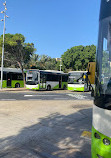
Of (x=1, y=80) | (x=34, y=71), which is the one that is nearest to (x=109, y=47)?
(x=34, y=71)

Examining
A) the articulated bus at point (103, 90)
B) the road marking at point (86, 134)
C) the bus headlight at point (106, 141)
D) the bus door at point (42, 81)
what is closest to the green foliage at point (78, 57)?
the bus door at point (42, 81)

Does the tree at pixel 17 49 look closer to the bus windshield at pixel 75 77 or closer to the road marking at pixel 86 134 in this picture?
the bus windshield at pixel 75 77

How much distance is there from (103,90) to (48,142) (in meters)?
2.77

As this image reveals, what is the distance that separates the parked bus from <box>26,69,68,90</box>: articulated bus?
16.7 ft

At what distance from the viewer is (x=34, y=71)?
74.6 feet

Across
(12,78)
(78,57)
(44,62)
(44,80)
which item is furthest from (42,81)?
(44,62)

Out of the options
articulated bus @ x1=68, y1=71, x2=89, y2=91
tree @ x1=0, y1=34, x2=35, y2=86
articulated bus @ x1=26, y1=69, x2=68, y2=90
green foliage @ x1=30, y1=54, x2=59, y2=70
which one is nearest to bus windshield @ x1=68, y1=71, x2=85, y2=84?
articulated bus @ x1=68, y1=71, x2=89, y2=91

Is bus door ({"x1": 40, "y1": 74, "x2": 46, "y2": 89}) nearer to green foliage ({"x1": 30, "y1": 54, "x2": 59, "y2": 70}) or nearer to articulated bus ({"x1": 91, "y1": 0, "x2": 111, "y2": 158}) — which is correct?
articulated bus ({"x1": 91, "y1": 0, "x2": 111, "y2": 158})

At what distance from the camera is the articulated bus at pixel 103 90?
8.93 feet

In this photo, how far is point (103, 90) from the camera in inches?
115

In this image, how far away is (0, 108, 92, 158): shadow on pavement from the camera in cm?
407

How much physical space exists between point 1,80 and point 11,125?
18.7 m

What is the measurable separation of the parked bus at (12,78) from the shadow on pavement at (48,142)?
2078cm

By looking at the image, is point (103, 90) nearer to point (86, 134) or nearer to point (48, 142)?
point (48, 142)
